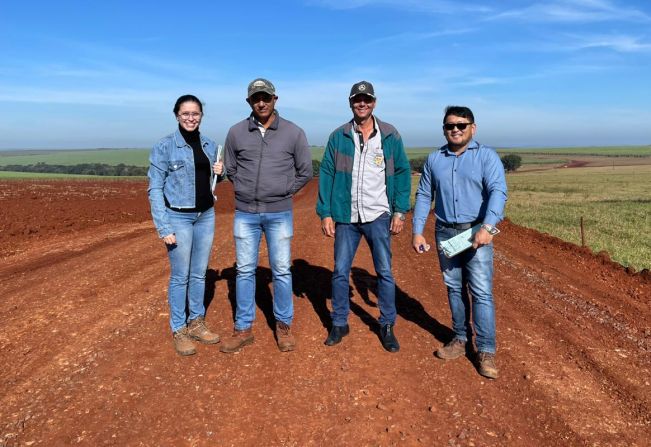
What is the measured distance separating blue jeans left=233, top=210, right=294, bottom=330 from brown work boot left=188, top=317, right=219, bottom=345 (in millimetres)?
280

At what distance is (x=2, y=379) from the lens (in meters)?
3.78

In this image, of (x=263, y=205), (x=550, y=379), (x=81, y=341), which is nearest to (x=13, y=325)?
(x=81, y=341)

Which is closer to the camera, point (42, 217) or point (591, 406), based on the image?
point (591, 406)

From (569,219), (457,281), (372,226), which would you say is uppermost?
(372,226)

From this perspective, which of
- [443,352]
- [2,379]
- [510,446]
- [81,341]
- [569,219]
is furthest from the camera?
[569,219]

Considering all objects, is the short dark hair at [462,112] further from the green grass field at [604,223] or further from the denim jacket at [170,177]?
the green grass field at [604,223]

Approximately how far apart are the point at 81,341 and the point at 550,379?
414cm

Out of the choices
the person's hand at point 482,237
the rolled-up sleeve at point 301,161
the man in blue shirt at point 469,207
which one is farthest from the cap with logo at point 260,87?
the person's hand at point 482,237

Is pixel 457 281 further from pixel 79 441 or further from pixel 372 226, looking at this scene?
pixel 79 441

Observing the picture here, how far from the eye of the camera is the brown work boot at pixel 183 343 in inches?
166

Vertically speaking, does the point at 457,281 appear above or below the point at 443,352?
above

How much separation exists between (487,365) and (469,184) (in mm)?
1473

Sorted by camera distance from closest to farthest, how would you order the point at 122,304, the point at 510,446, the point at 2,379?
1. the point at 510,446
2. the point at 2,379
3. the point at 122,304

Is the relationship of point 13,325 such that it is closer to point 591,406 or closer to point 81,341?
point 81,341
